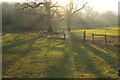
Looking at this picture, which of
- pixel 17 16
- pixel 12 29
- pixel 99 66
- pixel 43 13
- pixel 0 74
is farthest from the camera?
pixel 43 13

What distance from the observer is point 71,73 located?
6.93 meters

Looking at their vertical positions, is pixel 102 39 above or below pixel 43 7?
below

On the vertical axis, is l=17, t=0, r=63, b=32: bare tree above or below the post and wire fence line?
above

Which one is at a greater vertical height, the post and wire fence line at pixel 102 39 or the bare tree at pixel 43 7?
the bare tree at pixel 43 7

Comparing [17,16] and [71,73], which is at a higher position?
[17,16]

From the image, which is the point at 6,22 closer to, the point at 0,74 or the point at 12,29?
the point at 12,29

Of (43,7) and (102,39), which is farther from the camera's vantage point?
(43,7)

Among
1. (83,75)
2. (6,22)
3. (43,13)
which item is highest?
(43,13)

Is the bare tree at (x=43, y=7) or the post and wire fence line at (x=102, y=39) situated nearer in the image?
the post and wire fence line at (x=102, y=39)

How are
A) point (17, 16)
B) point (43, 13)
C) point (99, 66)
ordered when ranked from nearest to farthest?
point (99, 66), point (17, 16), point (43, 13)

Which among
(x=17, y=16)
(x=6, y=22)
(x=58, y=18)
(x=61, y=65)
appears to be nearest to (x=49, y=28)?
(x=58, y=18)

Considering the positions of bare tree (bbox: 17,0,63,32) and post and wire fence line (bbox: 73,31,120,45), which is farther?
bare tree (bbox: 17,0,63,32)

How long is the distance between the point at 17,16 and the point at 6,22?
3113mm

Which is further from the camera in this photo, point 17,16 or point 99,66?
point 17,16
